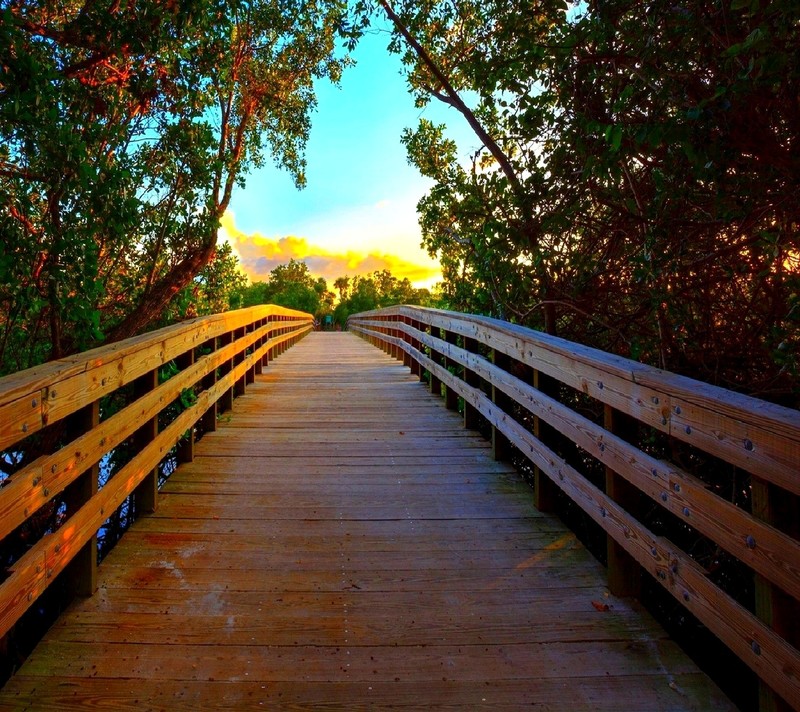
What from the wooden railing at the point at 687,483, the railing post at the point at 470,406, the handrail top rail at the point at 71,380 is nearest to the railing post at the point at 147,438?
the handrail top rail at the point at 71,380

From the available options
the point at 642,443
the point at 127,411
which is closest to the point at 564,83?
the point at 642,443

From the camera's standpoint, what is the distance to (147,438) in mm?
3332

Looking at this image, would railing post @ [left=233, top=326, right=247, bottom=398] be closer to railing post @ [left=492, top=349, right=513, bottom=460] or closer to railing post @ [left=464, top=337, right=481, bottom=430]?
railing post @ [left=464, top=337, right=481, bottom=430]

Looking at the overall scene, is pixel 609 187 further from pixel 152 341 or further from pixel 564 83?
pixel 152 341

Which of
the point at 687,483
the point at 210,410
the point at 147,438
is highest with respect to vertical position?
the point at 687,483

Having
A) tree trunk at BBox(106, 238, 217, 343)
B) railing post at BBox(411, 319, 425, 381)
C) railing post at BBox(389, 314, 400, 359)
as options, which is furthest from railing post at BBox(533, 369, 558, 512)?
railing post at BBox(389, 314, 400, 359)

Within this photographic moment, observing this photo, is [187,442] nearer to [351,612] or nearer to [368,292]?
[351,612]

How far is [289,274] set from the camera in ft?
256

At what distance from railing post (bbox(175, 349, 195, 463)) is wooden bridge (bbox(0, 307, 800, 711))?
0.73 feet

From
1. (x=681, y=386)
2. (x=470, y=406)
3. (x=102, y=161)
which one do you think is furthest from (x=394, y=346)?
(x=681, y=386)

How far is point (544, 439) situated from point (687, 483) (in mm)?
1535

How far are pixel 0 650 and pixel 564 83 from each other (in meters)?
4.14

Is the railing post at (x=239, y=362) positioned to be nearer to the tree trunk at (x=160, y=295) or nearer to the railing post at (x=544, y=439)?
the tree trunk at (x=160, y=295)

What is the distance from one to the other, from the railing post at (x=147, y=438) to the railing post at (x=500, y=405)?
236 cm
